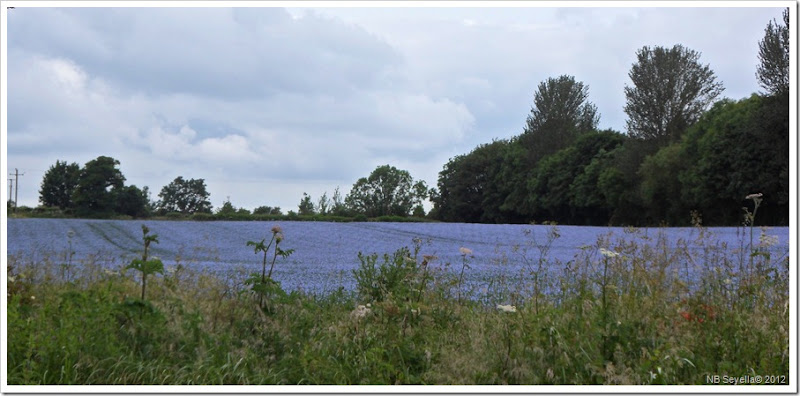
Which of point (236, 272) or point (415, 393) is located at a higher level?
point (236, 272)

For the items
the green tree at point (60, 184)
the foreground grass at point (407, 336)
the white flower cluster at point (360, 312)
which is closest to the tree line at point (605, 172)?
the green tree at point (60, 184)

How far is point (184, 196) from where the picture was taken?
6129 mm

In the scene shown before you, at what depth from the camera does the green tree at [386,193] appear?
6.61 m

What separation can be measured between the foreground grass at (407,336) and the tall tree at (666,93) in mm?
28676

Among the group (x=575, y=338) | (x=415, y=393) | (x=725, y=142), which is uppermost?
(x=725, y=142)

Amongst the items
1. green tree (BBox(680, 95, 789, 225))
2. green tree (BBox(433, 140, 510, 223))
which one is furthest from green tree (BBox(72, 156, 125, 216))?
green tree (BBox(680, 95, 789, 225))

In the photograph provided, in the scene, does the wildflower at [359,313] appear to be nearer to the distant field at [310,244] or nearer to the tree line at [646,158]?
the distant field at [310,244]

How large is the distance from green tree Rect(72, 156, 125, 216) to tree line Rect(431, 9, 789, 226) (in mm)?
3132

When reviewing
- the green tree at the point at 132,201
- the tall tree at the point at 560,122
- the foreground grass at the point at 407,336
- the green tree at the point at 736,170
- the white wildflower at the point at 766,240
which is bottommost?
the foreground grass at the point at 407,336

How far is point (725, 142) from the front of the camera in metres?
17.9

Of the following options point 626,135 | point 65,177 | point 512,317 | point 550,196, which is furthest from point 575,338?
point 626,135

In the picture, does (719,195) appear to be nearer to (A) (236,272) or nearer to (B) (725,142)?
(B) (725,142)

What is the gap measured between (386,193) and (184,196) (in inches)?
87.6

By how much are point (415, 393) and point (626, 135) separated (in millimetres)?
32982
